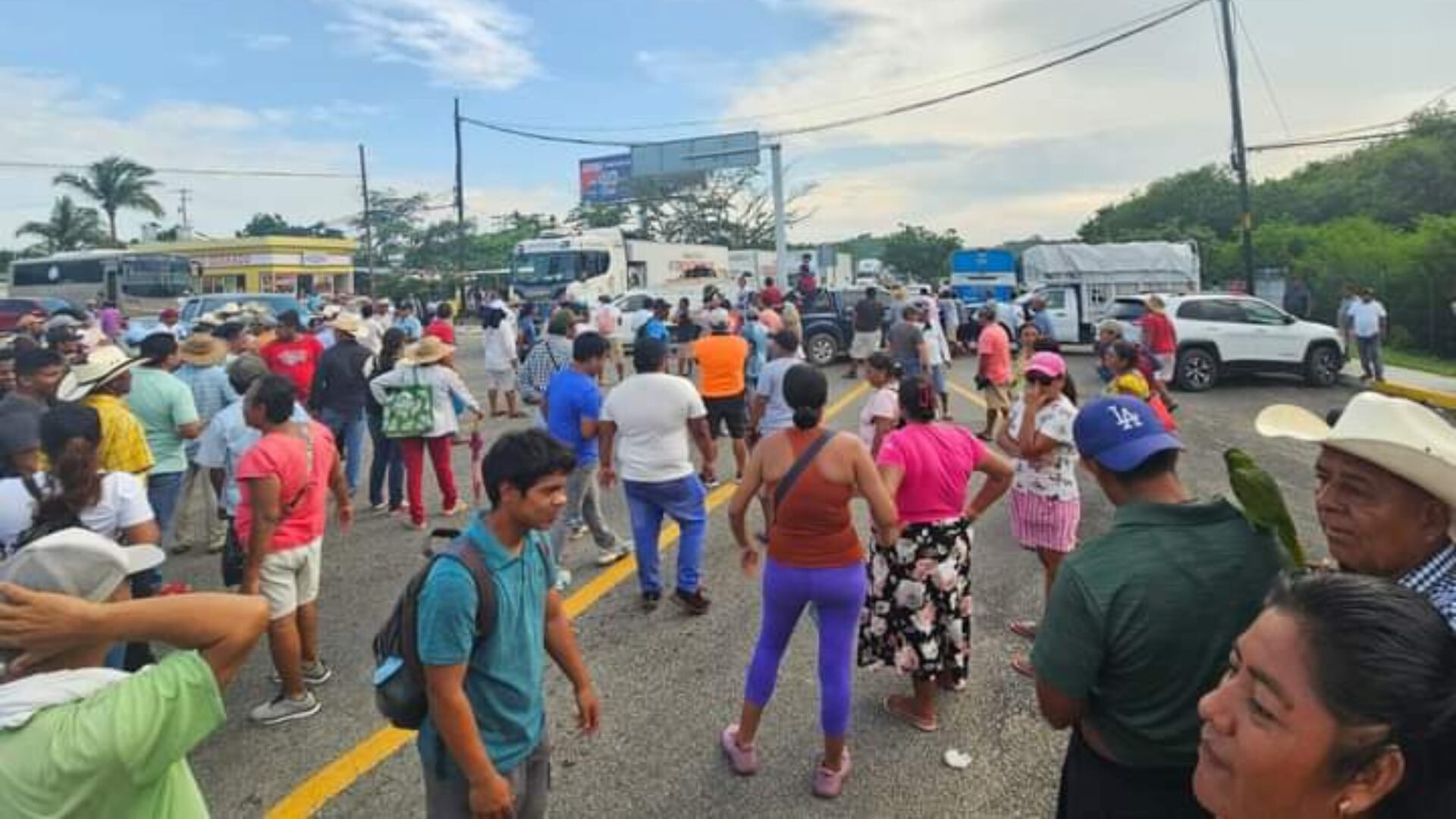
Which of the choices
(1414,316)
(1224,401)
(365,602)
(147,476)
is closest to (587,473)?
(365,602)

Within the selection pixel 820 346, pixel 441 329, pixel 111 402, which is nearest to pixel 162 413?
pixel 111 402

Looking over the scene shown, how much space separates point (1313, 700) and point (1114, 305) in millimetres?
17519

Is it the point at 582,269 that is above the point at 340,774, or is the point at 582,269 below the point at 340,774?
above

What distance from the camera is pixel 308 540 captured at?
3928 millimetres

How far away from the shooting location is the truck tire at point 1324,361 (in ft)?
45.4

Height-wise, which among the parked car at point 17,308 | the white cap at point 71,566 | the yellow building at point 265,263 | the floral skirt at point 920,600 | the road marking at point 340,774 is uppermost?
the yellow building at point 265,263

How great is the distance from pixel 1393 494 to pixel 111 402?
5490 millimetres

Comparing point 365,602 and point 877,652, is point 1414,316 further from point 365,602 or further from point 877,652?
point 365,602

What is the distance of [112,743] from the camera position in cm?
146

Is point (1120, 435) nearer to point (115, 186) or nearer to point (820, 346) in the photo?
point (820, 346)

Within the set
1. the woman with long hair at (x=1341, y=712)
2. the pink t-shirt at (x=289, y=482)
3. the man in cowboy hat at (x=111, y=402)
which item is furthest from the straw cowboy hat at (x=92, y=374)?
the woman with long hair at (x=1341, y=712)

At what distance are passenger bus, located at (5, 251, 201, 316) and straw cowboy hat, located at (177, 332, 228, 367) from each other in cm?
2608

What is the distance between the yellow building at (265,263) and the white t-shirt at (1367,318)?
1677 inches

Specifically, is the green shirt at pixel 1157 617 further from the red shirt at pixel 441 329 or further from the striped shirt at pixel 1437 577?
the red shirt at pixel 441 329
